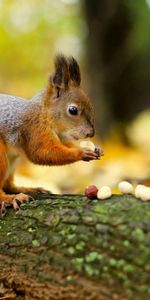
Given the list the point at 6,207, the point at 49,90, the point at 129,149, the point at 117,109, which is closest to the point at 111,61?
the point at 117,109

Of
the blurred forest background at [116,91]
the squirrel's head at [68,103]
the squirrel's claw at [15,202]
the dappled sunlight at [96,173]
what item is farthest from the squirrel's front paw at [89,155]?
the blurred forest background at [116,91]

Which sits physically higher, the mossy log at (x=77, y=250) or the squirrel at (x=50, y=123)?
the squirrel at (x=50, y=123)

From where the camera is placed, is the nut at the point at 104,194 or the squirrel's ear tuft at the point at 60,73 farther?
the squirrel's ear tuft at the point at 60,73

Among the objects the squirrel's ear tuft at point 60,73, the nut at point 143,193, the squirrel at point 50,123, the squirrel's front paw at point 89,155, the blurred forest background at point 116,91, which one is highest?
the blurred forest background at point 116,91

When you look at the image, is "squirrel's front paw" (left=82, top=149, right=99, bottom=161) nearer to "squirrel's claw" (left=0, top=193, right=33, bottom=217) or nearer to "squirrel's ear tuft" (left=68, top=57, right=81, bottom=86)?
"squirrel's claw" (left=0, top=193, right=33, bottom=217)

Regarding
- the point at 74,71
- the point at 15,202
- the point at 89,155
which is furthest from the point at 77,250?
the point at 74,71

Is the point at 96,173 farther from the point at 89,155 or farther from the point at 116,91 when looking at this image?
the point at 116,91

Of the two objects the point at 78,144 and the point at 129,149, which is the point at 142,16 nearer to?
the point at 129,149

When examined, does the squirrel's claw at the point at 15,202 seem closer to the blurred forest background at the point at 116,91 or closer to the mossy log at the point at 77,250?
the mossy log at the point at 77,250
